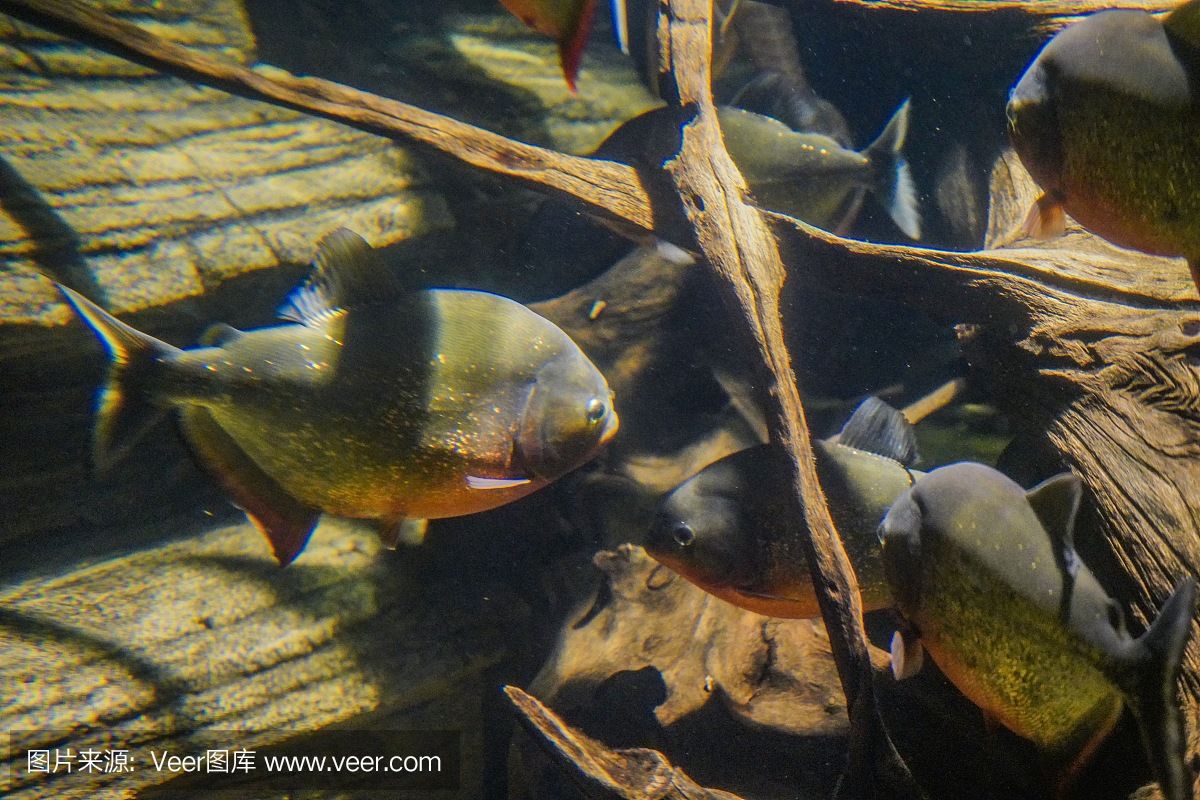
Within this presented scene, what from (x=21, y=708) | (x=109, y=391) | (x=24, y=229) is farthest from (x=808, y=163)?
(x=21, y=708)

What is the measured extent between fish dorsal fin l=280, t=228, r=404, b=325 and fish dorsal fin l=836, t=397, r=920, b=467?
1868mm

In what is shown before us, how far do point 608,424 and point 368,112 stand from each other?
6.15 feet

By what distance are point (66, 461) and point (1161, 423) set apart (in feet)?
16.3

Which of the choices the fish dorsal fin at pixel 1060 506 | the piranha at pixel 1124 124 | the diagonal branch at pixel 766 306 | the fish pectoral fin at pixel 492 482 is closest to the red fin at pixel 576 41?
the diagonal branch at pixel 766 306

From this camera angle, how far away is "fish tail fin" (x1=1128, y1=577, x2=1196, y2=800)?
1322 millimetres

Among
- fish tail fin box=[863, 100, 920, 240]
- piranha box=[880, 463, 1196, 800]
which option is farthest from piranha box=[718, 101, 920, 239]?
piranha box=[880, 463, 1196, 800]

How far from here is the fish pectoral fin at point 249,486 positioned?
2.15 meters

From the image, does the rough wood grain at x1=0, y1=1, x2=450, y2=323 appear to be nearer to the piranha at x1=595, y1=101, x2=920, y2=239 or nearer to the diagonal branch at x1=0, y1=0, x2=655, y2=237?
the diagonal branch at x1=0, y1=0, x2=655, y2=237

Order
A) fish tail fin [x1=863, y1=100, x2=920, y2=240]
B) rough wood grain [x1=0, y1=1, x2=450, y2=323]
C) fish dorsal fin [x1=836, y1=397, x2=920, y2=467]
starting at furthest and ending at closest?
fish tail fin [x1=863, y1=100, x2=920, y2=240], rough wood grain [x1=0, y1=1, x2=450, y2=323], fish dorsal fin [x1=836, y1=397, x2=920, y2=467]

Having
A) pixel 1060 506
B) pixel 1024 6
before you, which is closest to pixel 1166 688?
pixel 1060 506

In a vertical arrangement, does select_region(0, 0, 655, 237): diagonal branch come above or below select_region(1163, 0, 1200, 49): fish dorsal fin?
below

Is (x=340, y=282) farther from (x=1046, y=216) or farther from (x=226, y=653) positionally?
(x=1046, y=216)

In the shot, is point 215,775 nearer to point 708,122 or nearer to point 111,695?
point 111,695

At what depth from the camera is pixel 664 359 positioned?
153 inches
